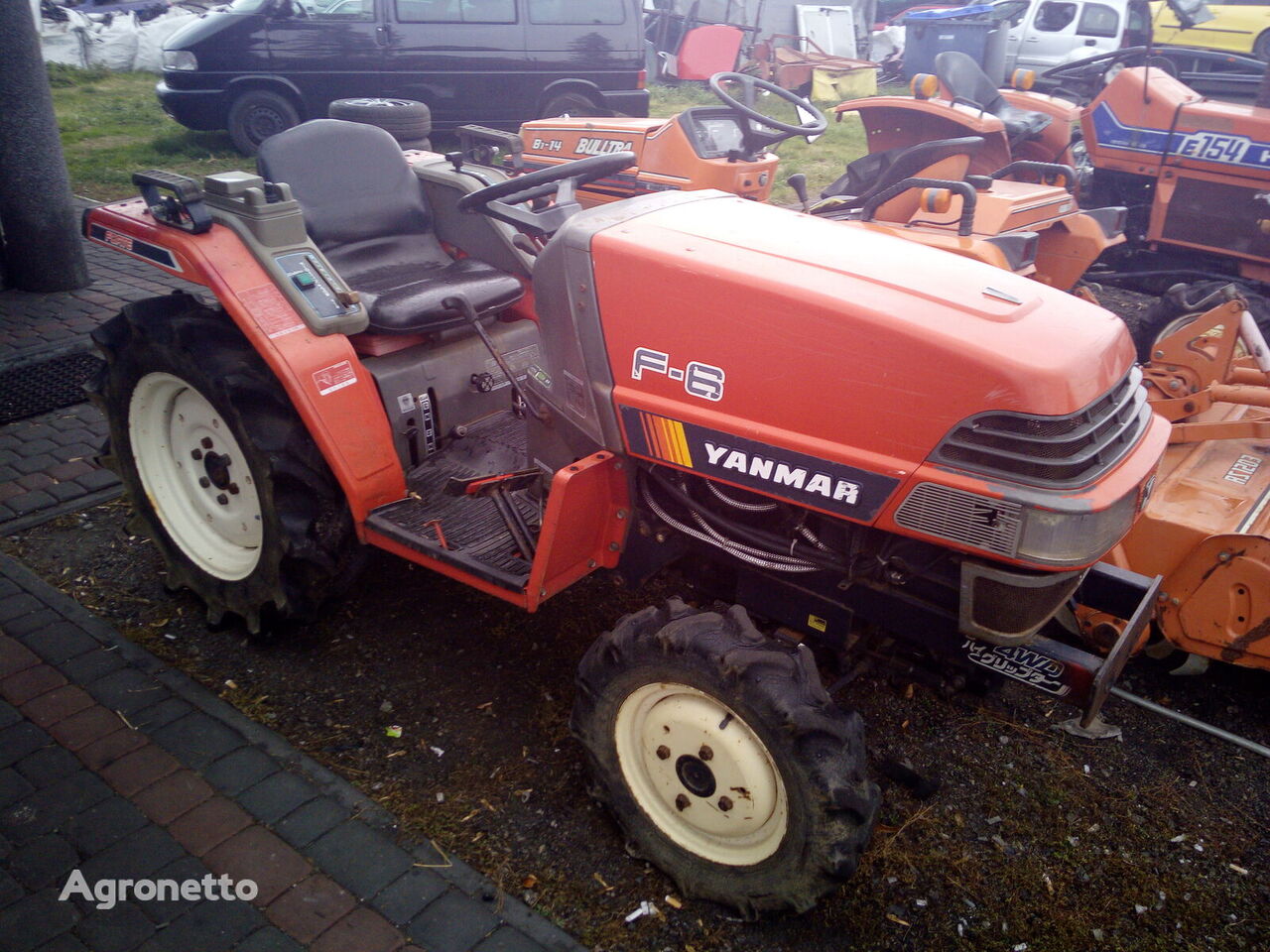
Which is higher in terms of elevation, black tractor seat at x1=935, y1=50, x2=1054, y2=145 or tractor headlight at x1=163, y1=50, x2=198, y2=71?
tractor headlight at x1=163, y1=50, x2=198, y2=71

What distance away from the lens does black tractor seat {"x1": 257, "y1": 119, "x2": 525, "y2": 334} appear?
10.5ft

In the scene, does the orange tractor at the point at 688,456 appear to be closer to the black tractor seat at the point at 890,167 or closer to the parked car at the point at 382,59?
the black tractor seat at the point at 890,167

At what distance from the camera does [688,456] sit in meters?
2.21

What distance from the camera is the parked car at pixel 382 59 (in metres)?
8.76

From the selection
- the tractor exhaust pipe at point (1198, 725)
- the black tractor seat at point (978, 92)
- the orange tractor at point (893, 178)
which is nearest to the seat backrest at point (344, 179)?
the orange tractor at point (893, 178)

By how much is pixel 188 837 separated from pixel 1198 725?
281 cm

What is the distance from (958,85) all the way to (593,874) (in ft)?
18.3

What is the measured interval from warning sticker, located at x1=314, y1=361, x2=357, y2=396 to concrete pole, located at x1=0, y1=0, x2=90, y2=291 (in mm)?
4037

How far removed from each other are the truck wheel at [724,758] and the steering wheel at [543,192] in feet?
4.13

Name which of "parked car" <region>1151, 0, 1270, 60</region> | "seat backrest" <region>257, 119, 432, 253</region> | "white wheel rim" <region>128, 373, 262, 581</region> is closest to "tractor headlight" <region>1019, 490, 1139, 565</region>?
"white wheel rim" <region>128, 373, 262, 581</region>

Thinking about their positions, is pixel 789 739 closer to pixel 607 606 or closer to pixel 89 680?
pixel 607 606
